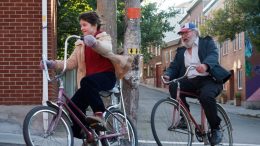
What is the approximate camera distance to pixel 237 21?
27.7 m

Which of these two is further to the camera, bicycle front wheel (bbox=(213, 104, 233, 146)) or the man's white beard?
bicycle front wheel (bbox=(213, 104, 233, 146))

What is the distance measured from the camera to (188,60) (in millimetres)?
7609

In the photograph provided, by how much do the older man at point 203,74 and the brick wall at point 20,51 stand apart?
359cm

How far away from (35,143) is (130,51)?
430 cm

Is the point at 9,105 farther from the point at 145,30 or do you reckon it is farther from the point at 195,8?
the point at 195,8

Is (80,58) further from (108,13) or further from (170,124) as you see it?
(108,13)

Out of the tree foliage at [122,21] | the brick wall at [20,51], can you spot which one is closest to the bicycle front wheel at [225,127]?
the brick wall at [20,51]

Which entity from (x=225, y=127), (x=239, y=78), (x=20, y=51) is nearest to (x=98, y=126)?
(x=225, y=127)

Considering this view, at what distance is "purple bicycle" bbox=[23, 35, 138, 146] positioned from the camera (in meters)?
5.43

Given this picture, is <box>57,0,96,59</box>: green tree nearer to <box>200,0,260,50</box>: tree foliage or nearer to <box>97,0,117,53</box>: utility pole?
<box>200,0,260,50</box>: tree foliage

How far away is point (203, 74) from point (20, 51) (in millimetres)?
Answer: 4284

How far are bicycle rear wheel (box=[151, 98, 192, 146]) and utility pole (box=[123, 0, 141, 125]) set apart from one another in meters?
2.42

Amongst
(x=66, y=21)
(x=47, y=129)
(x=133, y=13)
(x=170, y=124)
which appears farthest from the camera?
(x=66, y=21)

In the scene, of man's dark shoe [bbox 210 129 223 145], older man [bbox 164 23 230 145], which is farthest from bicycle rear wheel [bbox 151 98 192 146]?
man's dark shoe [bbox 210 129 223 145]
